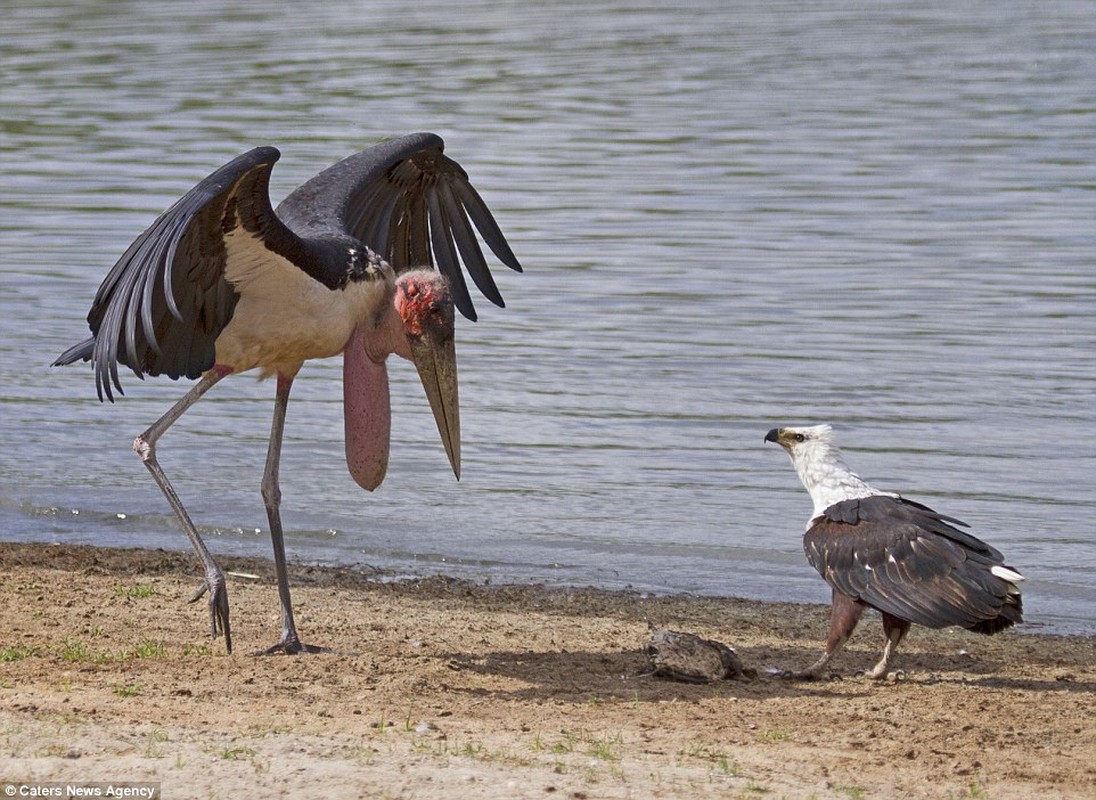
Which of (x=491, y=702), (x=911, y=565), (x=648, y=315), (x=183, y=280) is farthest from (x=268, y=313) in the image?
(x=648, y=315)

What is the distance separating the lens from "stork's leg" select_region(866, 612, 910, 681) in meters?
6.57

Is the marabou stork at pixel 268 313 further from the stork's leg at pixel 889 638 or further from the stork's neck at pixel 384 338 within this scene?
the stork's leg at pixel 889 638

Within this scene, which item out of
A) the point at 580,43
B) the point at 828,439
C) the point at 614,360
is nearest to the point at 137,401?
the point at 614,360

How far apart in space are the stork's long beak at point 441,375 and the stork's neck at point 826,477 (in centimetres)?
132

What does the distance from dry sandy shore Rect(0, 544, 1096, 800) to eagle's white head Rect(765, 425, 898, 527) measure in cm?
59

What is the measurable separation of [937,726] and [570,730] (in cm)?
113

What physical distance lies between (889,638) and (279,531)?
86.6 inches

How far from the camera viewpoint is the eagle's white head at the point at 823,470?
700cm

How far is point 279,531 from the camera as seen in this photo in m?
7.00

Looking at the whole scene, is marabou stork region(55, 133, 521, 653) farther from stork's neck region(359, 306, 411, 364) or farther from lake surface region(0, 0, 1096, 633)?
lake surface region(0, 0, 1096, 633)

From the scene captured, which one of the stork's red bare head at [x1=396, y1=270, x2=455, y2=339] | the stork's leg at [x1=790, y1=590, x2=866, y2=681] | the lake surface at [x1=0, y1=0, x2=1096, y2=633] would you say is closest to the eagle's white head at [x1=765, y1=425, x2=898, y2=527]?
the stork's leg at [x1=790, y1=590, x2=866, y2=681]

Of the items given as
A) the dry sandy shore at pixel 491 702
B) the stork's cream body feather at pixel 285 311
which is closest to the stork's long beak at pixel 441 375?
the stork's cream body feather at pixel 285 311

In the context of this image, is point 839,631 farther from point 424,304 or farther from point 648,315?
point 648,315

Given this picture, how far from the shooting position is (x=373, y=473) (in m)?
7.07
